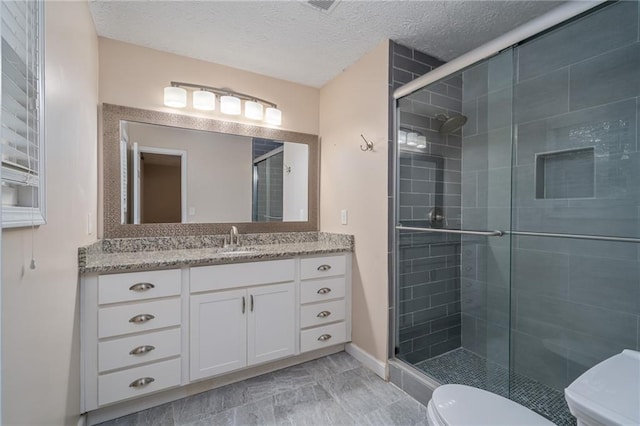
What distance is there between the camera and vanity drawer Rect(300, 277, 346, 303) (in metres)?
2.13

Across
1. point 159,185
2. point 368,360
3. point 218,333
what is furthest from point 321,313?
point 159,185

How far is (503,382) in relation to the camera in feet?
5.97

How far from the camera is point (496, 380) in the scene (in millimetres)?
1843

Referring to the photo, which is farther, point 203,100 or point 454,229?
point 203,100

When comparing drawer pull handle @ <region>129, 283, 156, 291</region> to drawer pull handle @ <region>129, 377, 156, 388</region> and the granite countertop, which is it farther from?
drawer pull handle @ <region>129, 377, 156, 388</region>

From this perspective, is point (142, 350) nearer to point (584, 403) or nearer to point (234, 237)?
point (234, 237)

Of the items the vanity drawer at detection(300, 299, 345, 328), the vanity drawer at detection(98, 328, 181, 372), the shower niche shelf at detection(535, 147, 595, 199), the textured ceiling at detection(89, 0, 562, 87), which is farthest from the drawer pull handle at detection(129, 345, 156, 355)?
the shower niche shelf at detection(535, 147, 595, 199)

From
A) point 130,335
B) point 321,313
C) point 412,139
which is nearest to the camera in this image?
point 130,335

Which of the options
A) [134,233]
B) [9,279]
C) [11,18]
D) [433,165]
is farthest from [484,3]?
[134,233]

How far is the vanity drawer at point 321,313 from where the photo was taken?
2.13m

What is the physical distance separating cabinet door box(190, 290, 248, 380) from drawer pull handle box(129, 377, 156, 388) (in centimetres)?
22

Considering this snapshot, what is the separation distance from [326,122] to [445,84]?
42.5 inches

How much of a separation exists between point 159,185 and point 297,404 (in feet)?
5.84

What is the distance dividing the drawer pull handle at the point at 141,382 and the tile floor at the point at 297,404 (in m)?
0.19
